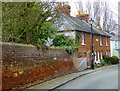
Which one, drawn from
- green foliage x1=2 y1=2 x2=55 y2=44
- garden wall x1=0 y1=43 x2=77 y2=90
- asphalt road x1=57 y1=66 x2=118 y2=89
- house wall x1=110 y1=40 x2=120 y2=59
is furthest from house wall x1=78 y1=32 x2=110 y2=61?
house wall x1=110 y1=40 x2=120 y2=59

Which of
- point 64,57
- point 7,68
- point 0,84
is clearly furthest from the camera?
A: point 64,57

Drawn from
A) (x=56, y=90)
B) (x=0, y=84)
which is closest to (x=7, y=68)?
(x=0, y=84)

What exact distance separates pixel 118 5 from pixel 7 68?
694cm

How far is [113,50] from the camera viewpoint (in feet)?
152

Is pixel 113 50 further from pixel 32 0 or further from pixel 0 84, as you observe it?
pixel 0 84

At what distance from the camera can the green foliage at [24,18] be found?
11710 mm

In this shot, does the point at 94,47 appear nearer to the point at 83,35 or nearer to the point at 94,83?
the point at 83,35

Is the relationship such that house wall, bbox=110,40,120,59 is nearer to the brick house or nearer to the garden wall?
the brick house

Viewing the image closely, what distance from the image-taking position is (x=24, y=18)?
13.8 metres

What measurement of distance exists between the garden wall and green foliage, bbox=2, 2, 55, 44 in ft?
6.64

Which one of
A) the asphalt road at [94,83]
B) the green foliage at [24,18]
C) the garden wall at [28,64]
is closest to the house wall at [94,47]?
the garden wall at [28,64]

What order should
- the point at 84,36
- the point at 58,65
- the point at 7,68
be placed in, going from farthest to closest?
the point at 84,36
the point at 58,65
the point at 7,68

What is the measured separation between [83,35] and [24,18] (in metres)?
15.5

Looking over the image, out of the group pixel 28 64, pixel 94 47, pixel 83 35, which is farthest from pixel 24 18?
pixel 94 47
